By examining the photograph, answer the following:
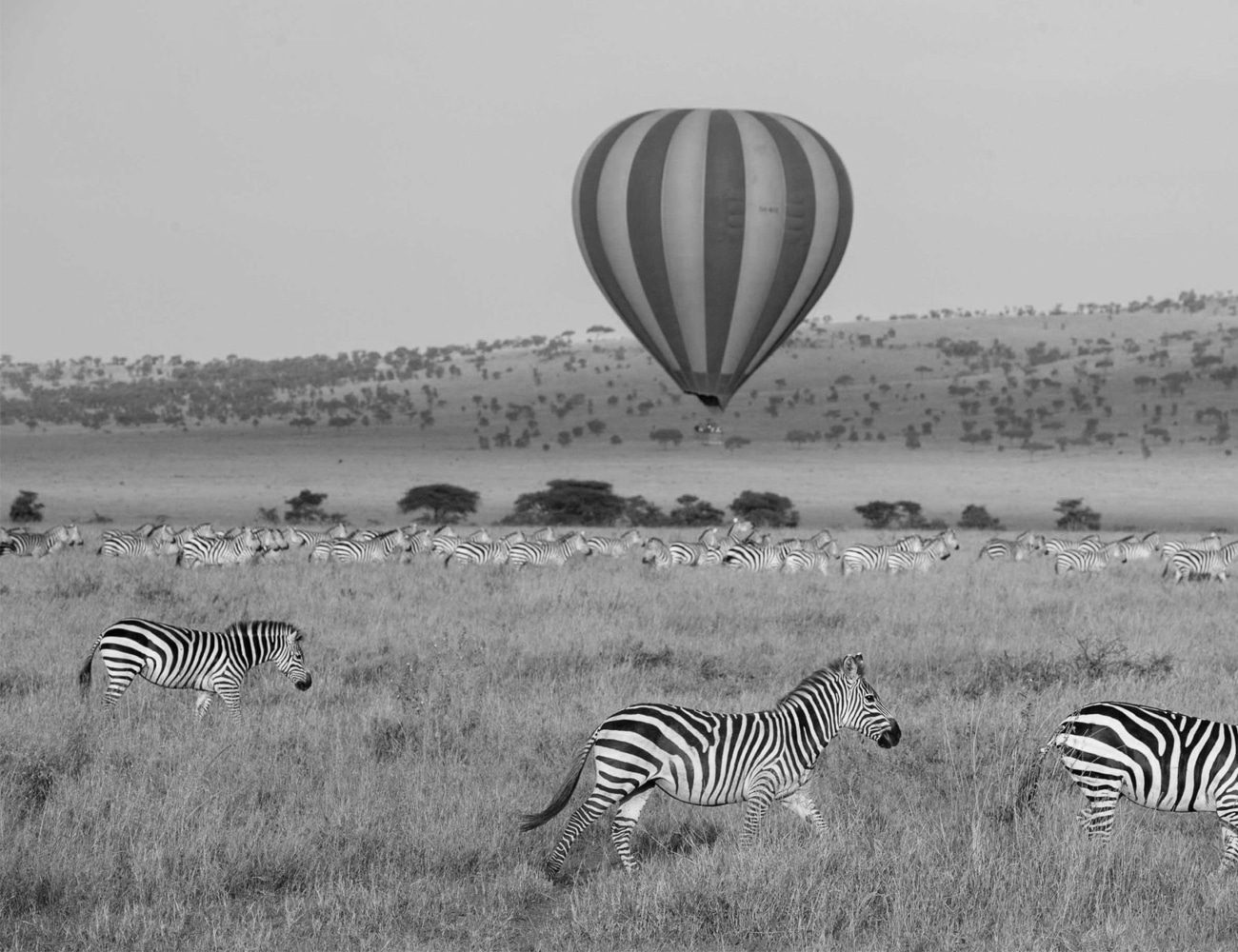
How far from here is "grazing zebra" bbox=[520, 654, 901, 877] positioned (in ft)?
22.6

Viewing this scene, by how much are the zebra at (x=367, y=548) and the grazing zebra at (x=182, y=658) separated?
1270cm

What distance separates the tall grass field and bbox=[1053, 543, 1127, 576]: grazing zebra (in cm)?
860

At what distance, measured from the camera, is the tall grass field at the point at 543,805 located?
634 centimetres

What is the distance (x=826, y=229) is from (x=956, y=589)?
540 cm

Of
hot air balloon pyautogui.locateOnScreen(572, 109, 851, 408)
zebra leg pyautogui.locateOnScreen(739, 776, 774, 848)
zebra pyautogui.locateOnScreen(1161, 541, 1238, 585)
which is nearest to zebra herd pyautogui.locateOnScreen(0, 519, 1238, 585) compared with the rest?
zebra pyautogui.locateOnScreen(1161, 541, 1238, 585)

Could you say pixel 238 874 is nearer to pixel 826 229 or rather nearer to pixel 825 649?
pixel 825 649

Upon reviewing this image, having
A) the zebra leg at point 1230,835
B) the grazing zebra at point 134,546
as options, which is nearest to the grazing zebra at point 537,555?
the grazing zebra at point 134,546

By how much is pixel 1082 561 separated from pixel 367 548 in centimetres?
1167

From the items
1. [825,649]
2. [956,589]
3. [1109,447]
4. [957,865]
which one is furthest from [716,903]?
[1109,447]

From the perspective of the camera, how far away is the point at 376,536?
25.3 metres

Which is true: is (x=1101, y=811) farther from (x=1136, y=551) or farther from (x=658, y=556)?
(x=1136, y=551)

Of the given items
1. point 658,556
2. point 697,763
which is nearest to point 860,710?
point 697,763

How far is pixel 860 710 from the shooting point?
308 inches

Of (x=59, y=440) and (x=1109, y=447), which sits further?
(x=59, y=440)
